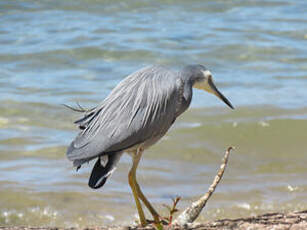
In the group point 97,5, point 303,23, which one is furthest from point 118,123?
point 97,5

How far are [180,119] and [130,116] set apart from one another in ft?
13.2

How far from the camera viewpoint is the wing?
388cm

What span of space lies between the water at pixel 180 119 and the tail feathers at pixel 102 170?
1.56 meters

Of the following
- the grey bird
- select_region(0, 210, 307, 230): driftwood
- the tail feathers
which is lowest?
select_region(0, 210, 307, 230): driftwood

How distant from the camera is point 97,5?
1384cm

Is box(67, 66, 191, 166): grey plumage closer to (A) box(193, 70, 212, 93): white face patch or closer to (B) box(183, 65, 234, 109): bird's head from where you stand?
(B) box(183, 65, 234, 109): bird's head

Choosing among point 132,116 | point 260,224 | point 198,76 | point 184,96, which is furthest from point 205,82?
point 260,224

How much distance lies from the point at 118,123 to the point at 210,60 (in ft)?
22.0

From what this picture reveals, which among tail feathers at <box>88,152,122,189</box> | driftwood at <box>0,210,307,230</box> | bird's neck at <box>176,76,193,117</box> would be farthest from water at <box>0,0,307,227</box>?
tail feathers at <box>88,152,122,189</box>

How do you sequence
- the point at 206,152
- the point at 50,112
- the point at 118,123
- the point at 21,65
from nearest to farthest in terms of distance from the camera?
the point at 118,123 → the point at 206,152 → the point at 50,112 → the point at 21,65

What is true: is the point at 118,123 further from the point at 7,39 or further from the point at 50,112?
the point at 7,39

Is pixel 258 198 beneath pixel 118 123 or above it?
beneath

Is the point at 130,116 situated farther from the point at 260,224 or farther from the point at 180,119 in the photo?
the point at 180,119

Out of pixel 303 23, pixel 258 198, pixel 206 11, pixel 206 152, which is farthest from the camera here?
pixel 206 11
